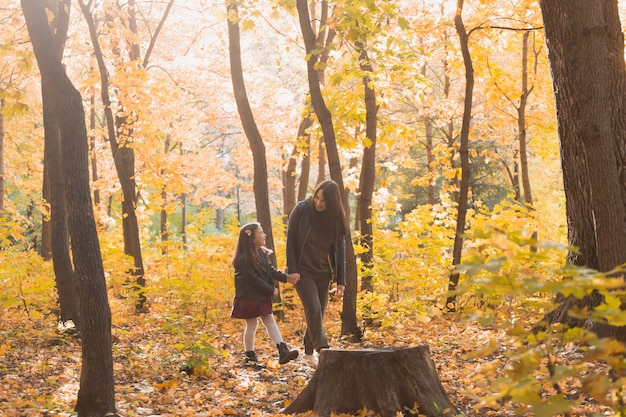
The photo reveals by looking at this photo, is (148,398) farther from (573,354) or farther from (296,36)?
(296,36)

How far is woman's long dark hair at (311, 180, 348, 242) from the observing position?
6852 millimetres

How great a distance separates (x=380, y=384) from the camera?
5.19 meters

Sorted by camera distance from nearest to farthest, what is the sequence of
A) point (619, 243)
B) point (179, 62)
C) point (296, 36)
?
point (619, 243)
point (296, 36)
point (179, 62)

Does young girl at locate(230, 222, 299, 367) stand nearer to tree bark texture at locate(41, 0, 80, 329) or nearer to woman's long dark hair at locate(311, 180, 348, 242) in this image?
woman's long dark hair at locate(311, 180, 348, 242)

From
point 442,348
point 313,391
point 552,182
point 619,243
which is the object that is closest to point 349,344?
point 442,348

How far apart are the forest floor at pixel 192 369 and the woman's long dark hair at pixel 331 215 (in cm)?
174

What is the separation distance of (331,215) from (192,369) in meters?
2.47

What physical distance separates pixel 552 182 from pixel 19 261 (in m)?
25.5

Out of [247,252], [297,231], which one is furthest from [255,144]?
[297,231]

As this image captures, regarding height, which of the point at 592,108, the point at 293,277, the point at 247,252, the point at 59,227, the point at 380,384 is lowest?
the point at 380,384

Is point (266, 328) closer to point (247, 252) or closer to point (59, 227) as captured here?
point (247, 252)

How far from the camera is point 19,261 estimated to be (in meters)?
11.6

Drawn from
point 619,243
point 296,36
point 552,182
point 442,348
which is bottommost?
point 442,348

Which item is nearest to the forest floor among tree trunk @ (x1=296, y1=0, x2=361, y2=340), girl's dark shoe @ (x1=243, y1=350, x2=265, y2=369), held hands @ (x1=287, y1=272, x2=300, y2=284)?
girl's dark shoe @ (x1=243, y1=350, x2=265, y2=369)
